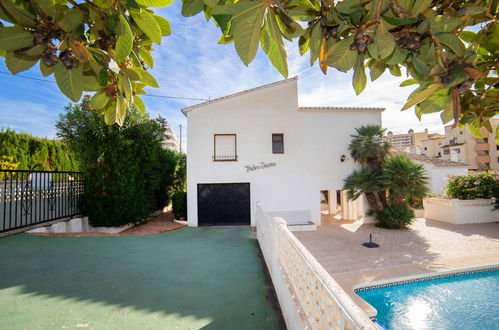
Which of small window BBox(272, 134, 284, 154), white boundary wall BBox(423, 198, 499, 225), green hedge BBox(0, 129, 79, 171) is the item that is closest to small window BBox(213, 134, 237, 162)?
small window BBox(272, 134, 284, 154)

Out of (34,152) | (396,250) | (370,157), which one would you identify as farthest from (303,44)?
(34,152)

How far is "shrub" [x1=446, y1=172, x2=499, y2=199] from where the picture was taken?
13.0m

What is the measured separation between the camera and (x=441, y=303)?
16.9ft

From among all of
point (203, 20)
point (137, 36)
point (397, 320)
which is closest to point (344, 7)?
point (203, 20)

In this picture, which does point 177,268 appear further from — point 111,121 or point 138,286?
point 111,121

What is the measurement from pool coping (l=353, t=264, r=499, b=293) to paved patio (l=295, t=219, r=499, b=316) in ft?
0.24

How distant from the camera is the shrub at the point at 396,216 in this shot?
10.7 m

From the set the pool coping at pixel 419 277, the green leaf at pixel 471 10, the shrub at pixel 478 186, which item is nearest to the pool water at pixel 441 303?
the pool coping at pixel 419 277

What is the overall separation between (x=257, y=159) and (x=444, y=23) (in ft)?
32.9

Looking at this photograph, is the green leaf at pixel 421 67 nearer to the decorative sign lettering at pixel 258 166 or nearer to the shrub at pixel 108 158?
the shrub at pixel 108 158

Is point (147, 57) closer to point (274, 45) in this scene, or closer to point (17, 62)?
point (17, 62)

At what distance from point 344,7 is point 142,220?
1133cm

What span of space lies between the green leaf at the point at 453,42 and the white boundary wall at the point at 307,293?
5.11 feet

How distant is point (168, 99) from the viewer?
1986 centimetres
